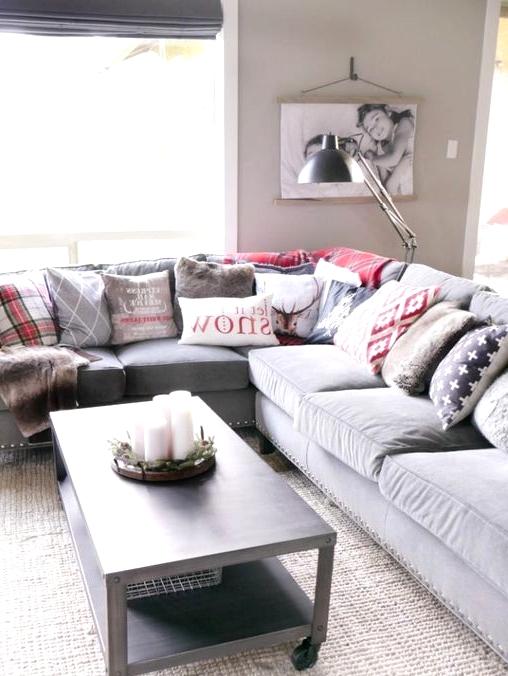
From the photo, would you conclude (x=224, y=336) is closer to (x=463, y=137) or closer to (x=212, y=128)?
(x=212, y=128)

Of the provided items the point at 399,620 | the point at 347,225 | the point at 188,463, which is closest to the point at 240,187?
the point at 347,225

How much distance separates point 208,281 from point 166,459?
1.63 m

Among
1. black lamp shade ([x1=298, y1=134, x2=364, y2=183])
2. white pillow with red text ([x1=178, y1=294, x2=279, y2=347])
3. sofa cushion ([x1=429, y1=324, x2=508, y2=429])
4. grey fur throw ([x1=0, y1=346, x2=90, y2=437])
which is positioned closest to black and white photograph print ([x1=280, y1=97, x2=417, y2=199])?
black lamp shade ([x1=298, y1=134, x2=364, y2=183])

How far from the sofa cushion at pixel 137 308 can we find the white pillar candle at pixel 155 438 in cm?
143

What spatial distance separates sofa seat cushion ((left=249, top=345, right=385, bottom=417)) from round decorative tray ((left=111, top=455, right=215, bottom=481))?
→ 0.76 meters

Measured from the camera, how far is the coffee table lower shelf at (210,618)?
1.62m

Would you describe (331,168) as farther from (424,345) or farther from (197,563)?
(197,563)

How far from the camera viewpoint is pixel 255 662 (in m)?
1.81

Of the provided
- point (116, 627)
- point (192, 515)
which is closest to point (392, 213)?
point (192, 515)

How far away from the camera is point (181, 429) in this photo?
1962 mm

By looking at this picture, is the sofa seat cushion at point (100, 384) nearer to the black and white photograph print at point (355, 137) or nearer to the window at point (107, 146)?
the window at point (107, 146)

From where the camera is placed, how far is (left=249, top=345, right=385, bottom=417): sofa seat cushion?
270cm

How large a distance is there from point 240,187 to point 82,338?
1.40 m

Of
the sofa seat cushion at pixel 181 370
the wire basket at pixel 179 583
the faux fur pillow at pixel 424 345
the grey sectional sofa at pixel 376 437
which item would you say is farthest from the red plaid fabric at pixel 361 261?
the wire basket at pixel 179 583
